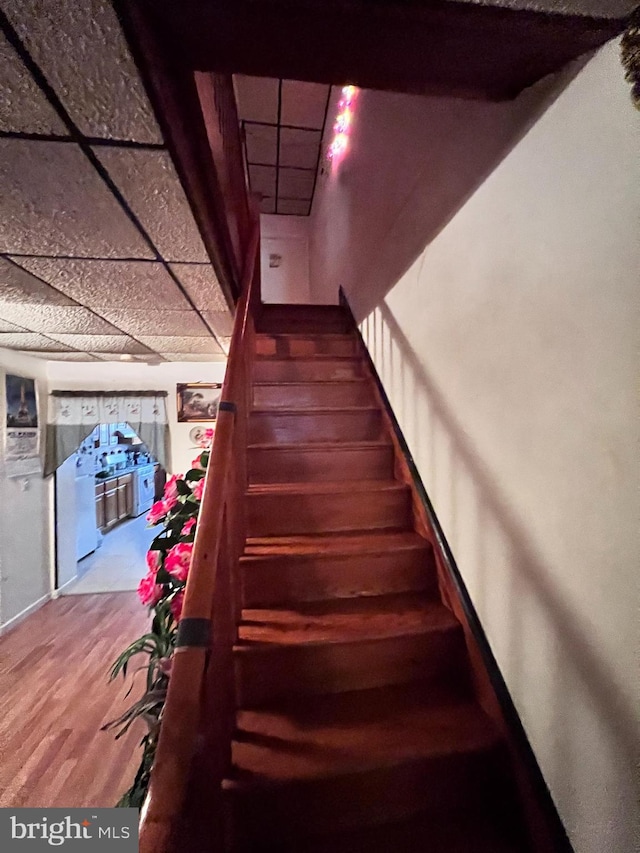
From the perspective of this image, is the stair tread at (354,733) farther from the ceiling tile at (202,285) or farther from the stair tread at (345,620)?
the ceiling tile at (202,285)

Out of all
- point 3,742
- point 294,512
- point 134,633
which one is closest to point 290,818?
point 294,512

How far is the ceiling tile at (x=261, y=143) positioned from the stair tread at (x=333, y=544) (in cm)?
402

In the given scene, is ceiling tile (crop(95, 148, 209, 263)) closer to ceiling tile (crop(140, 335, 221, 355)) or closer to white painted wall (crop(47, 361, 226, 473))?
ceiling tile (crop(140, 335, 221, 355))

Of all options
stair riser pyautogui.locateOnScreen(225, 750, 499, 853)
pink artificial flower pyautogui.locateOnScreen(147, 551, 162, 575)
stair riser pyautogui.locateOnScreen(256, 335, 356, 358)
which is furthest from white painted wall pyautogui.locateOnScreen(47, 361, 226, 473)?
stair riser pyautogui.locateOnScreen(225, 750, 499, 853)

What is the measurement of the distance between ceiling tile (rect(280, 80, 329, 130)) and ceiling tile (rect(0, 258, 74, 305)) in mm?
2789

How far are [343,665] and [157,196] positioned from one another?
1.66 metres

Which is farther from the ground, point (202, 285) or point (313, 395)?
point (202, 285)

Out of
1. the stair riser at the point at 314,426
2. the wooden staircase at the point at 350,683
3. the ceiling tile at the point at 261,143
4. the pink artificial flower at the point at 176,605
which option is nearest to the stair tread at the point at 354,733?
the wooden staircase at the point at 350,683

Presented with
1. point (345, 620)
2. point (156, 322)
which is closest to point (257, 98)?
point (156, 322)

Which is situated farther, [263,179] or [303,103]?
[263,179]

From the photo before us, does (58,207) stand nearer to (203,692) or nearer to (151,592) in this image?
(151,592)

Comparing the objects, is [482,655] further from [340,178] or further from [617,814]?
[340,178]

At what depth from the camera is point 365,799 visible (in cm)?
108

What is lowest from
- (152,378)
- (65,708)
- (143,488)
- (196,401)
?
(65,708)
